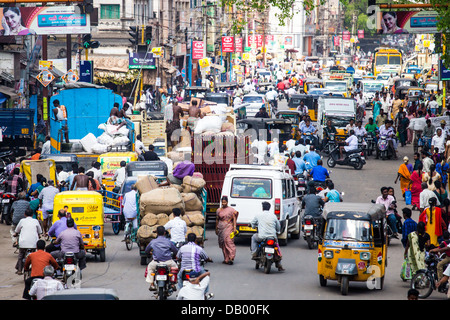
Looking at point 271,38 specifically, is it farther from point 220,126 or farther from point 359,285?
point 359,285

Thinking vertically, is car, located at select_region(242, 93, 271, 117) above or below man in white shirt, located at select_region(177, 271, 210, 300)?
above

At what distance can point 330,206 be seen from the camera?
1580 centimetres

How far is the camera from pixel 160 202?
57.2 ft

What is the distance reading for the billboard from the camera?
28.8 metres

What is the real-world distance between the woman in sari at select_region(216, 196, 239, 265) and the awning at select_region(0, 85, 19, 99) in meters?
18.8

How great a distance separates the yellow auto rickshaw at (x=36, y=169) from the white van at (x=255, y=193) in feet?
19.9

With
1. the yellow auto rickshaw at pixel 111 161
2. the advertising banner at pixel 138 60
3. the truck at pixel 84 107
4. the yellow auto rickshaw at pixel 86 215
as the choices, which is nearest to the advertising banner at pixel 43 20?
the truck at pixel 84 107

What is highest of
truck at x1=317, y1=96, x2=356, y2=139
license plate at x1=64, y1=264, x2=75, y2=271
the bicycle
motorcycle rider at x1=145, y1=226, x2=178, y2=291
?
truck at x1=317, y1=96, x2=356, y2=139

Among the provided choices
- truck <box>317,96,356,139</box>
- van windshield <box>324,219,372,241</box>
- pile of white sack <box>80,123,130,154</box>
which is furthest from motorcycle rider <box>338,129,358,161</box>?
van windshield <box>324,219,372,241</box>

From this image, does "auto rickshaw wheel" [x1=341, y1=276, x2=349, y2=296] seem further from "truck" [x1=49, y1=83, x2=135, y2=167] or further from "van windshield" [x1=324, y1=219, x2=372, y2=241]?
"truck" [x1=49, y1=83, x2=135, y2=167]

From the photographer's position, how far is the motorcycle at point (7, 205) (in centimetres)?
2234

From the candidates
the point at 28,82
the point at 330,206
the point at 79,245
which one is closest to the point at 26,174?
the point at 79,245

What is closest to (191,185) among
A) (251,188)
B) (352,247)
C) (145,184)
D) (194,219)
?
(145,184)

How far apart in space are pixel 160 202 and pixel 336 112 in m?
20.5
